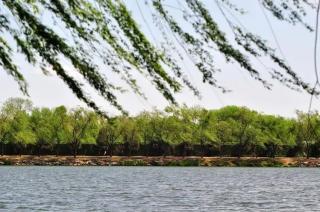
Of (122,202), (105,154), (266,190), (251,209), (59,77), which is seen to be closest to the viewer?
(59,77)

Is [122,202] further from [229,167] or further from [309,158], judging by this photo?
[309,158]

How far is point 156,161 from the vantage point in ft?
407

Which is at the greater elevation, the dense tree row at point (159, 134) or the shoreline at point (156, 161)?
the dense tree row at point (159, 134)

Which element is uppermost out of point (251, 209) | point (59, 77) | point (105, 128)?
point (105, 128)

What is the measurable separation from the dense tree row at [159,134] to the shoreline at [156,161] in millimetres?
2840

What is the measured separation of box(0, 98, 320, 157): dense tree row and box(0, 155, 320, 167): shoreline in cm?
284

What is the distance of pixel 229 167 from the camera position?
120m

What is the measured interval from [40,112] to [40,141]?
6445 mm

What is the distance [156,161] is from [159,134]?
18.4 feet

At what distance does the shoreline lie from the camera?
396ft

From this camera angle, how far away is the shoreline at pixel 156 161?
121 m

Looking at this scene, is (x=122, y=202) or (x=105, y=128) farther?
(x=105, y=128)

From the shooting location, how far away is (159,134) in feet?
411

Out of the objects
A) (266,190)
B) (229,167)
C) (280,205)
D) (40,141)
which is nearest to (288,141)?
(229,167)
